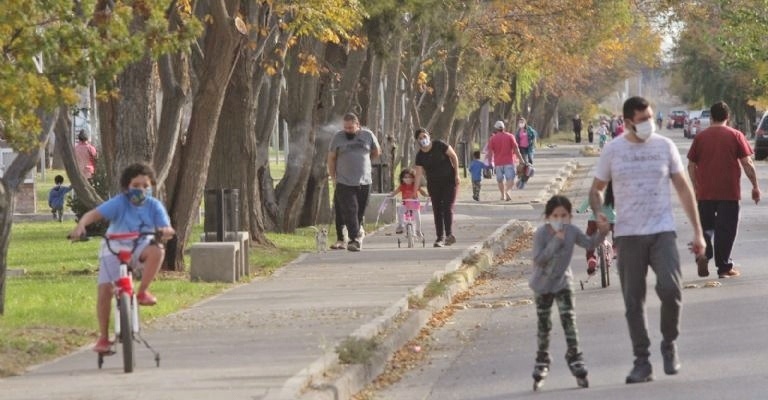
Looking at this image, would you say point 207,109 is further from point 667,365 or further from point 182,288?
point 667,365

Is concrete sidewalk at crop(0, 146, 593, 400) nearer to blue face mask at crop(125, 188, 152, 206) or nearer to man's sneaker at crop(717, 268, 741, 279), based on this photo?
blue face mask at crop(125, 188, 152, 206)

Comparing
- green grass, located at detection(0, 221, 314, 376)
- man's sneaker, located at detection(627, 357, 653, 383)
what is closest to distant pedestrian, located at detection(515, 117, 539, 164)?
green grass, located at detection(0, 221, 314, 376)

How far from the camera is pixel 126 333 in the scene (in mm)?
11695

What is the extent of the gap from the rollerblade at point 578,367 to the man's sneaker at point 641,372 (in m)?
0.29

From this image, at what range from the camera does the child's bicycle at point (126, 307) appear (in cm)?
1173

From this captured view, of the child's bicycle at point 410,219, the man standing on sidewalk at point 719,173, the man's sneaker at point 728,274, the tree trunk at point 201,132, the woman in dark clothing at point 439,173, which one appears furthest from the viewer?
the child's bicycle at point 410,219

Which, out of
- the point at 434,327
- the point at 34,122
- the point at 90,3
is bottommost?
the point at 434,327

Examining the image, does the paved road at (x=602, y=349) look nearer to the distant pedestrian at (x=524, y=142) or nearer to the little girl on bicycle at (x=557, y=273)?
the little girl on bicycle at (x=557, y=273)

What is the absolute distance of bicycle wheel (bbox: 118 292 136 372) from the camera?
1170 cm

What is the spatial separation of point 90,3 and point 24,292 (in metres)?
5.64

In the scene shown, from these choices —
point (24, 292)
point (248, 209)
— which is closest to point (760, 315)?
point (24, 292)

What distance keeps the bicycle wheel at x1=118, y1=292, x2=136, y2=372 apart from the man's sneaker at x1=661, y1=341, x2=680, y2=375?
11.0 feet

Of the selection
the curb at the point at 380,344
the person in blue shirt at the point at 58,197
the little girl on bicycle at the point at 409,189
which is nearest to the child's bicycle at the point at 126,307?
the curb at the point at 380,344

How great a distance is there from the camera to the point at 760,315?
15.4 metres
